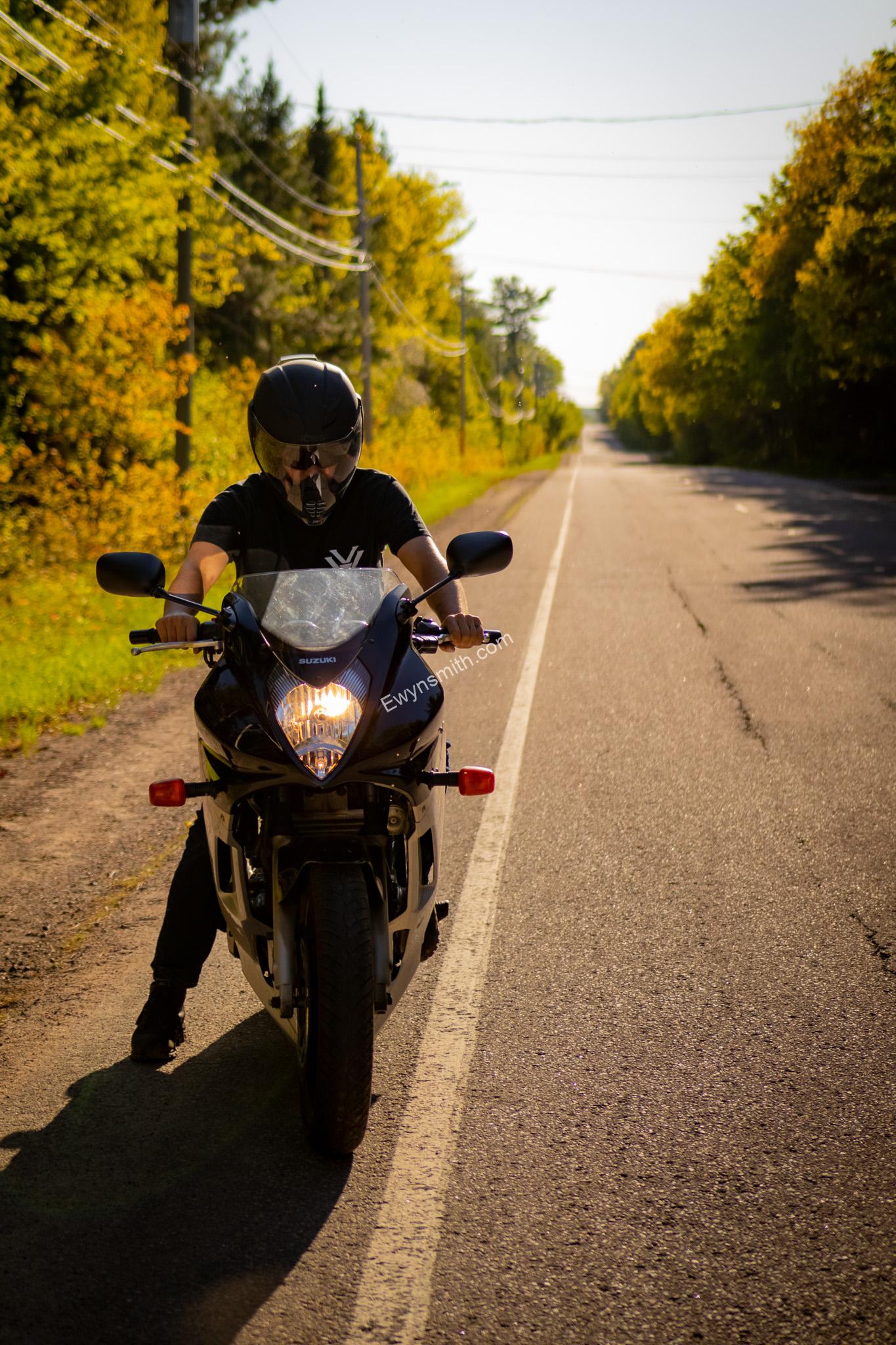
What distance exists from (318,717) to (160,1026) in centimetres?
136

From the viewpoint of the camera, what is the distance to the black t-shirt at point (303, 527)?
3.65 m

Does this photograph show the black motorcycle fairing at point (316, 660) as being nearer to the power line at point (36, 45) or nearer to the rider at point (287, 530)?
the rider at point (287, 530)

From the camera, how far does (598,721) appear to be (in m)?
8.27

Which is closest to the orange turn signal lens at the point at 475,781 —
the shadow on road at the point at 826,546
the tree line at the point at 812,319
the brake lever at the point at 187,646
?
the brake lever at the point at 187,646

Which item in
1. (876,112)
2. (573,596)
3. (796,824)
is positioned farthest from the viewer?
(876,112)

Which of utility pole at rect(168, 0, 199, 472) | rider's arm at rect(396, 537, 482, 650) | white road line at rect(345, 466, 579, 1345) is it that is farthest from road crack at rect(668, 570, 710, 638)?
rider's arm at rect(396, 537, 482, 650)

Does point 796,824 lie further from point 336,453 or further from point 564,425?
point 564,425

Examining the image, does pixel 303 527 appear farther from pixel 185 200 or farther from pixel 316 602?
pixel 185 200

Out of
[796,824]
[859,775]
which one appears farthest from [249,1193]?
[859,775]

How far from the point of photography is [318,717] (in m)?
2.95

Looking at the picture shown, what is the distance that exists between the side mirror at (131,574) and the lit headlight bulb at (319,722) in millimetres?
528

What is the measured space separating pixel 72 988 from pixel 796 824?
11.4 ft

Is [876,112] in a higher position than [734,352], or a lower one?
higher

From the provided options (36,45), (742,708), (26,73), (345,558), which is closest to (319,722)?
(345,558)
